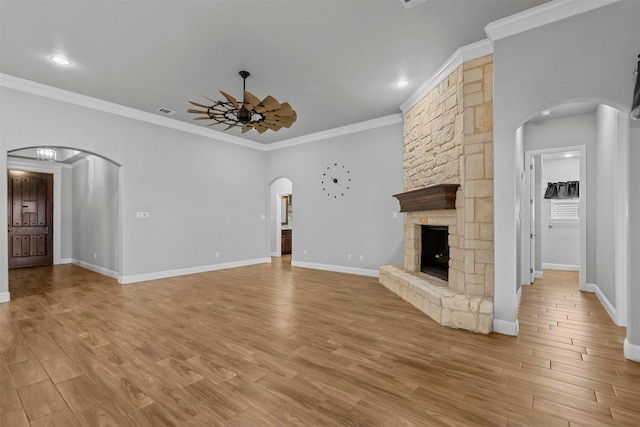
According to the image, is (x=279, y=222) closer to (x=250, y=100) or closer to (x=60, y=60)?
(x=250, y=100)

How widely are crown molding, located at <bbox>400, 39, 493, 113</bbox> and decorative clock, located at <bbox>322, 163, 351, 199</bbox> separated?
2293 mm

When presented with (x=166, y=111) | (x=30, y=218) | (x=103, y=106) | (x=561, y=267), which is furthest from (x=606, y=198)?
(x=30, y=218)

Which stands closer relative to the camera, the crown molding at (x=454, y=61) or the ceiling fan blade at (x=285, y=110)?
the crown molding at (x=454, y=61)

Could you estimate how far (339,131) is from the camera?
6.61 meters

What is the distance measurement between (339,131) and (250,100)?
3316 millimetres

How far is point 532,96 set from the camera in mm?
2914

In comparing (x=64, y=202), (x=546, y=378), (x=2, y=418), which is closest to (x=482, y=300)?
(x=546, y=378)

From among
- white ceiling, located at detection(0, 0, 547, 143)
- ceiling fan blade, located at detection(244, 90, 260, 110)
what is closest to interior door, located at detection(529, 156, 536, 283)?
white ceiling, located at detection(0, 0, 547, 143)

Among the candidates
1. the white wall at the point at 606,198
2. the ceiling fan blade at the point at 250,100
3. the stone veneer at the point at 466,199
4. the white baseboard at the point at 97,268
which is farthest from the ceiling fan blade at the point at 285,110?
the white baseboard at the point at 97,268

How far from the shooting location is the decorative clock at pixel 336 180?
6516mm

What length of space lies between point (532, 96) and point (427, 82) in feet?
5.38

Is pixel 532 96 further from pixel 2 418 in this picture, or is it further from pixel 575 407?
pixel 2 418

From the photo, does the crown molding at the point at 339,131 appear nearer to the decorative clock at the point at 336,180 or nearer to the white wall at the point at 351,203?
the white wall at the point at 351,203

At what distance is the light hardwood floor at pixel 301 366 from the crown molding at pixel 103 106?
3190 mm
